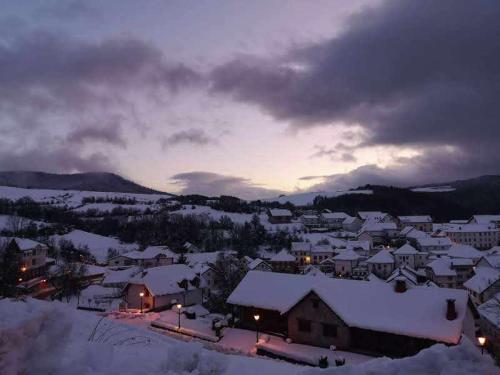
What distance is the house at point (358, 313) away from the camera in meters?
19.8

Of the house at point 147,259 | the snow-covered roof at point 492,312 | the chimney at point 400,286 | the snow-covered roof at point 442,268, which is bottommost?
the house at point 147,259

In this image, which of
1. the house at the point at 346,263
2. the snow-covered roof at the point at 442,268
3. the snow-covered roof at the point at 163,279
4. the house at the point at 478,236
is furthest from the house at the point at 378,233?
the snow-covered roof at the point at 163,279

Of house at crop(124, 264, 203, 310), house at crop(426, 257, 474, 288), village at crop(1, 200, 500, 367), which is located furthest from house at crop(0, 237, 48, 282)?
house at crop(426, 257, 474, 288)

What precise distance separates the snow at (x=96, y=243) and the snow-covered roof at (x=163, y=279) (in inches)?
2305

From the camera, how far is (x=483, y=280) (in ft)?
155

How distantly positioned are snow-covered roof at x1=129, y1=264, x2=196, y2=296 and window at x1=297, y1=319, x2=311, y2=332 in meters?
15.2

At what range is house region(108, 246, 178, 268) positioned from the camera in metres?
77.3

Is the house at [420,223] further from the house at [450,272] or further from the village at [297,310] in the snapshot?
the village at [297,310]

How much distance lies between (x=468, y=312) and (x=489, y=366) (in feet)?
67.8

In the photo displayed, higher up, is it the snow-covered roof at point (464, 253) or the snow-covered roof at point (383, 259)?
the snow-covered roof at point (464, 253)

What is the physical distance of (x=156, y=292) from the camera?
110 ft

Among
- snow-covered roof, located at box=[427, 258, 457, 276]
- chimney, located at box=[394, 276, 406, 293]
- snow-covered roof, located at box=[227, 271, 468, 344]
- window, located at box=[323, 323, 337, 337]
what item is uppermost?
chimney, located at box=[394, 276, 406, 293]

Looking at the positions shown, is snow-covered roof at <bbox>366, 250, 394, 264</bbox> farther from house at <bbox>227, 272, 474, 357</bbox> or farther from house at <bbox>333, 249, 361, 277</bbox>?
house at <bbox>227, 272, 474, 357</bbox>

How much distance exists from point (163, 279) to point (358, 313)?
65.2ft
